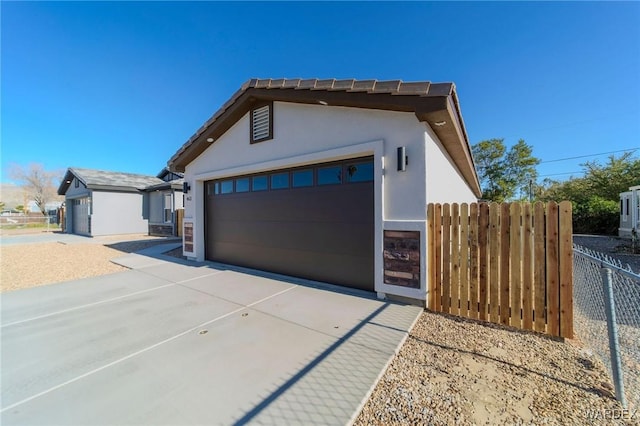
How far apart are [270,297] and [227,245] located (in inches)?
146

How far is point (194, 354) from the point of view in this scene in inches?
111

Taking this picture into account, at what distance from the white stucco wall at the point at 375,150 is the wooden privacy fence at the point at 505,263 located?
38cm

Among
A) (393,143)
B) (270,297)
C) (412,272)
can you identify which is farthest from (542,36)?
(270,297)

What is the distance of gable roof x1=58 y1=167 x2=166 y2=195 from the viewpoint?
16.3 metres

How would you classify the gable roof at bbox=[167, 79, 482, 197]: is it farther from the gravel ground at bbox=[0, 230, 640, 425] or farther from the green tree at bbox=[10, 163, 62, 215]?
the green tree at bbox=[10, 163, 62, 215]

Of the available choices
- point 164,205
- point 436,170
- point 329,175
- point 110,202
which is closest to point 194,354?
point 329,175

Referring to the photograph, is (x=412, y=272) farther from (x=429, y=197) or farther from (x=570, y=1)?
(x=570, y=1)

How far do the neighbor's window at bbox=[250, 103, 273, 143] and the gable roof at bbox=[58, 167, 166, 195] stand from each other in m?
15.5

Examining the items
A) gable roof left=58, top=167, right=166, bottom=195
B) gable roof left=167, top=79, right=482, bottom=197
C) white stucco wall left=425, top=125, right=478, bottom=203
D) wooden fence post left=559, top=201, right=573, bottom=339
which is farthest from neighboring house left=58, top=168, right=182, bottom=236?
wooden fence post left=559, top=201, right=573, bottom=339

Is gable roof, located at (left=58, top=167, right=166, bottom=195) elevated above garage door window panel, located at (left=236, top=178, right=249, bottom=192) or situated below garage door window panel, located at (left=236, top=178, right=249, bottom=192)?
above

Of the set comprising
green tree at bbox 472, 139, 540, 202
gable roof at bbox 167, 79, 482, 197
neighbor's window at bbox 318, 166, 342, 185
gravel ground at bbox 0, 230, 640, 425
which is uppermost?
green tree at bbox 472, 139, 540, 202

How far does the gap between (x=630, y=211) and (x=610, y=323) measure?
2136 cm

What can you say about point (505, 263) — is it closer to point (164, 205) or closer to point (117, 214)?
point (164, 205)

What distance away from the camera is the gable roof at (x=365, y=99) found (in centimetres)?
391
